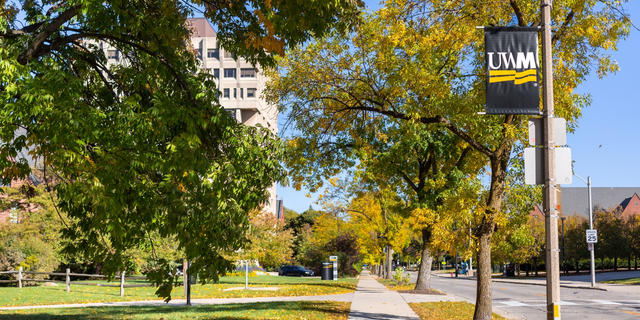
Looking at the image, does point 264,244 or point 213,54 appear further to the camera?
point 213,54

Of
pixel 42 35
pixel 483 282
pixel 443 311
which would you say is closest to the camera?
pixel 42 35

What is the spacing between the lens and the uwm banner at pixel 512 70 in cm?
822

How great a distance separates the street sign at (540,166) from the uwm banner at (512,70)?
31.2 inches

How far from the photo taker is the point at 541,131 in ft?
25.9

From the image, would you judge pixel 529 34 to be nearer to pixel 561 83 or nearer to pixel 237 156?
pixel 561 83

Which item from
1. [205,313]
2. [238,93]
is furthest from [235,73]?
[205,313]

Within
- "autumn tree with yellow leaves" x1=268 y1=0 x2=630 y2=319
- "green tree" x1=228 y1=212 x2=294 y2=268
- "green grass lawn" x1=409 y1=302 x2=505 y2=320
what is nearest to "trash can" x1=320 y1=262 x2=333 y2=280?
"green tree" x1=228 y1=212 x2=294 y2=268

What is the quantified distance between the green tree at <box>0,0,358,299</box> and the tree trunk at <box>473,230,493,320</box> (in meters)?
5.51

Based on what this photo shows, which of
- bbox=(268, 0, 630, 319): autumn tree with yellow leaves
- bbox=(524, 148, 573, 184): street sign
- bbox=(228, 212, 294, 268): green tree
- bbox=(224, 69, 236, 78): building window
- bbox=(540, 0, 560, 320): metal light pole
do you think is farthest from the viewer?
bbox=(224, 69, 236, 78): building window

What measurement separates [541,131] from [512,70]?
110cm

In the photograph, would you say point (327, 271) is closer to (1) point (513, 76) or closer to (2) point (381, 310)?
(2) point (381, 310)

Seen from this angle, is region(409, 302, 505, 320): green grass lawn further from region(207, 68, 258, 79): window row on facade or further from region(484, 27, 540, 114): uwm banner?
region(207, 68, 258, 79): window row on facade

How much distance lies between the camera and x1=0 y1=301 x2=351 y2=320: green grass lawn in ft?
41.8

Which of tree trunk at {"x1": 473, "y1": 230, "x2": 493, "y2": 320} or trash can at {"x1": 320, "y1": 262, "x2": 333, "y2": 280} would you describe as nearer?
tree trunk at {"x1": 473, "y1": 230, "x2": 493, "y2": 320}
